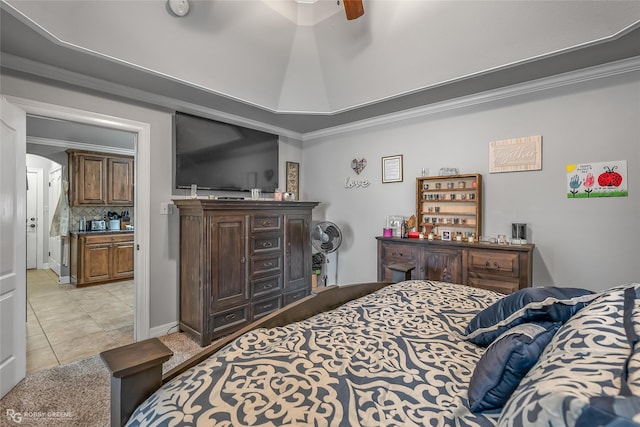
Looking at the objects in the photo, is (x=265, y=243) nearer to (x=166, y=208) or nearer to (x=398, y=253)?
(x=166, y=208)

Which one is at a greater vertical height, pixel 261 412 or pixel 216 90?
pixel 216 90

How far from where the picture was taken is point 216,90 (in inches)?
109

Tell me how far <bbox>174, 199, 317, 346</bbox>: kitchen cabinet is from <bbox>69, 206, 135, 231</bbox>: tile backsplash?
3357 mm

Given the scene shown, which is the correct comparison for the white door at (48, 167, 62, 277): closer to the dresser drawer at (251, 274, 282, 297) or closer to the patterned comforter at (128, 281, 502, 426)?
the dresser drawer at (251, 274, 282, 297)

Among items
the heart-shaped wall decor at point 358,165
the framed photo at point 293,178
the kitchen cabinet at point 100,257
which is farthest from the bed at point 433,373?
the kitchen cabinet at point 100,257

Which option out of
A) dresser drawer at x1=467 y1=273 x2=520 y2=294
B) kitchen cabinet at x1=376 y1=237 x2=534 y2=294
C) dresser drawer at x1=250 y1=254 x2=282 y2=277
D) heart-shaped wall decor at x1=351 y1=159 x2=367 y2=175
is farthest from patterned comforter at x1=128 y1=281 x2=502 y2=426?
heart-shaped wall decor at x1=351 y1=159 x2=367 y2=175

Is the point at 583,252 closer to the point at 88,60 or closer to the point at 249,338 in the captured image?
the point at 249,338

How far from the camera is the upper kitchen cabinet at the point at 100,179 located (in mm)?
4793

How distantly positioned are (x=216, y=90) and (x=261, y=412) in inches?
109

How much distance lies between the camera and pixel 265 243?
10.4 ft

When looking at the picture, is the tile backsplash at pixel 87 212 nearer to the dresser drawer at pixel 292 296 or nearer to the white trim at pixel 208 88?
the white trim at pixel 208 88

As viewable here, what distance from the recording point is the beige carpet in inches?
68.2

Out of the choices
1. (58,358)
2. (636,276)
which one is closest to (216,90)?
(58,358)

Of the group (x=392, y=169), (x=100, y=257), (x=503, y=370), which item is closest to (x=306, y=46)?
(x=392, y=169)
